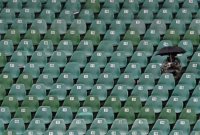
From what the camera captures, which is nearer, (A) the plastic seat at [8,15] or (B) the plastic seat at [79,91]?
(B) the plastic seat at [79,91]

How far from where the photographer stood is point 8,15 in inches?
1225

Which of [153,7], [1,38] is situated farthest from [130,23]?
[1,38]

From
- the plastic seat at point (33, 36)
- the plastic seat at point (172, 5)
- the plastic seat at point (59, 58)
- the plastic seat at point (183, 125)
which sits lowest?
the plastic seat at point (183, 125)

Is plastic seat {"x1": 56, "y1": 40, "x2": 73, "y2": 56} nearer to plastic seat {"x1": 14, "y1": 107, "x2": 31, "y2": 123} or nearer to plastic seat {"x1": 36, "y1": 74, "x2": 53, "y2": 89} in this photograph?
plastic seat {"x1": 36, "y1": 74, "x2": 53, "y2": 89}

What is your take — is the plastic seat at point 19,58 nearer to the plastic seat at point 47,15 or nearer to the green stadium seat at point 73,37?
the green stadium seat at point 73,37

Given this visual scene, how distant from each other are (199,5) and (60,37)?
2912mm

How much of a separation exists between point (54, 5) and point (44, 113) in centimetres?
339

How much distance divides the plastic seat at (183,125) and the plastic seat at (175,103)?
1.66ft

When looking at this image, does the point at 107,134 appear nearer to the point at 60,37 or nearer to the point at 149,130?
the point at 149,130

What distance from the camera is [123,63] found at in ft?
97.5

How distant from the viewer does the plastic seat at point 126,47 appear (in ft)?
98.2

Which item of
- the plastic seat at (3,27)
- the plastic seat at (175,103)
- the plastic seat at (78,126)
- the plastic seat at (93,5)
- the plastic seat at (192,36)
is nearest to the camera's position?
the plastic seat at (78,126)

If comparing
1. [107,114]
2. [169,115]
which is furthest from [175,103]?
[107,114]

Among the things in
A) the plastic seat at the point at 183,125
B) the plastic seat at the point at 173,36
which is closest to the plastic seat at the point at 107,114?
the plastic seat at the point at 183,125
